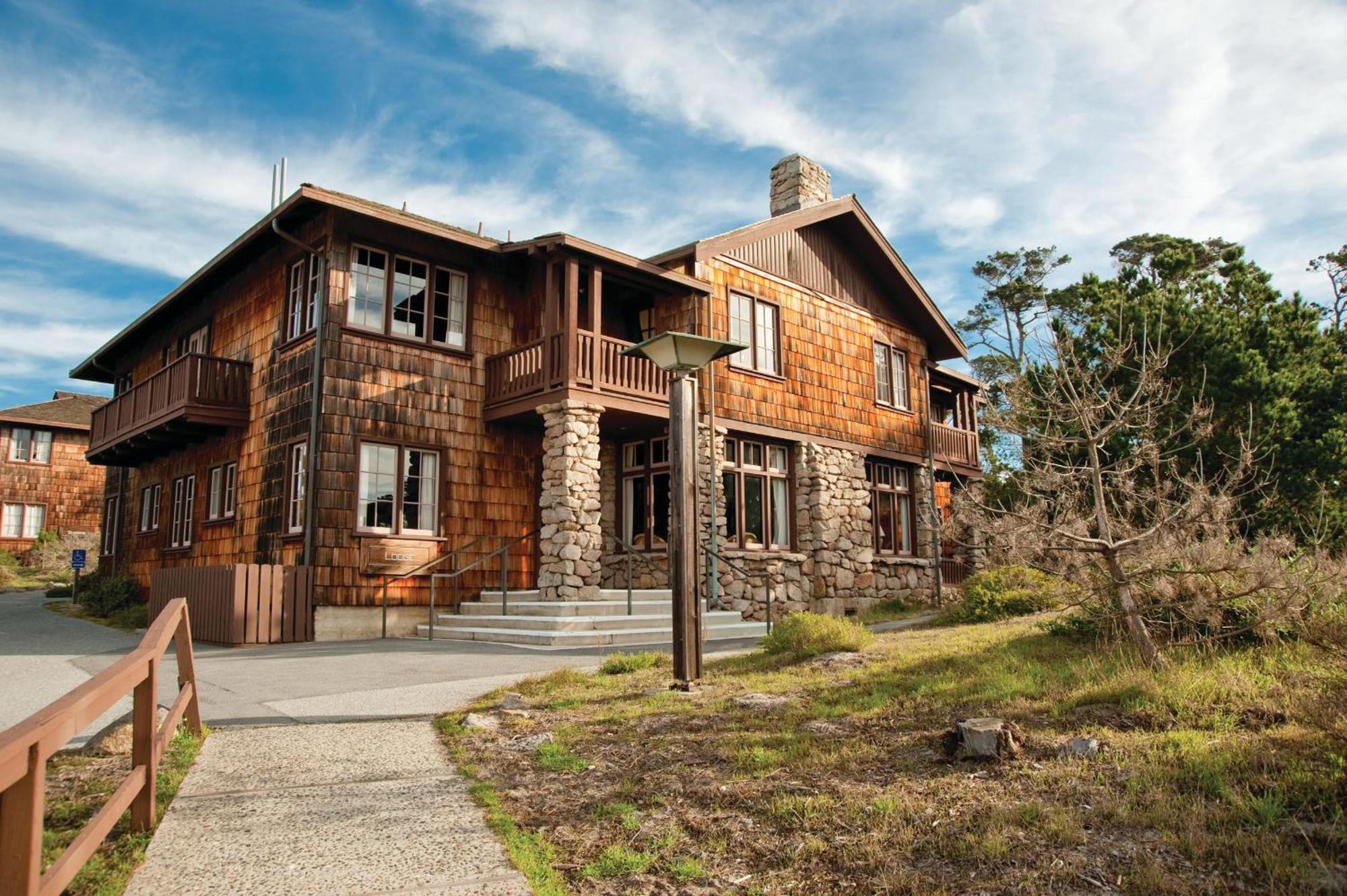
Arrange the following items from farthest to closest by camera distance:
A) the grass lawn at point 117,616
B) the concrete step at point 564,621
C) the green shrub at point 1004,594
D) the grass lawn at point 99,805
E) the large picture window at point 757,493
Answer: the large picture window at point 757,493
the grass lawn at point 117,616
the concrete step at point 564,621
the green shrub at point 1004,594
the grass lawn at point 99,805

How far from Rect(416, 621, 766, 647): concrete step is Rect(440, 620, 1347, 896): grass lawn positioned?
17.0ft

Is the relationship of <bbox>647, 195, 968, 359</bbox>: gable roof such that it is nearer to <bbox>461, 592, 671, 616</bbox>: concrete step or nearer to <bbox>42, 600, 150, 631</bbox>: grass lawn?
<bbox>461, 592, 671, 616</bbox>: concrete step

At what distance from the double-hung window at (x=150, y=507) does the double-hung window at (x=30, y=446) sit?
Answer: 15.3 metres

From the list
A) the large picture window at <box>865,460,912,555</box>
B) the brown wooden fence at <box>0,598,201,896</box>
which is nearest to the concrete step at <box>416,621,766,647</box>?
the large picture window at <box>865,460,912,555</box>

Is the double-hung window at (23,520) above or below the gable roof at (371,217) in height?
below

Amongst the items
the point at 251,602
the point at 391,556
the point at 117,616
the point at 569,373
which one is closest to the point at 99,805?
the point at 251,602

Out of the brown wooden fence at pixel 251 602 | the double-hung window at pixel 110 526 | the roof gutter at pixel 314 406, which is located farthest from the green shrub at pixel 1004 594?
the double-hung window at pixel 110 526

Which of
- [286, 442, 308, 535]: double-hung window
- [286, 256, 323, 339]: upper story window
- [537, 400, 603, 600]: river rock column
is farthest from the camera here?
[286, 256, 323, 339]: upper story window

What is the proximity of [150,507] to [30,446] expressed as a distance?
1618 centimetres

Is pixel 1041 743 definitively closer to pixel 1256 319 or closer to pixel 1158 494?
pixel 1158 494

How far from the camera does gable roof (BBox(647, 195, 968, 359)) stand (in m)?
17.1

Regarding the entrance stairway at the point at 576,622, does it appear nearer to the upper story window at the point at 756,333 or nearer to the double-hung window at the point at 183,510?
the upper story window at the point at 756,333

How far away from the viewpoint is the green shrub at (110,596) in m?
18.6

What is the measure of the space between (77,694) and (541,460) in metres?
13.5
